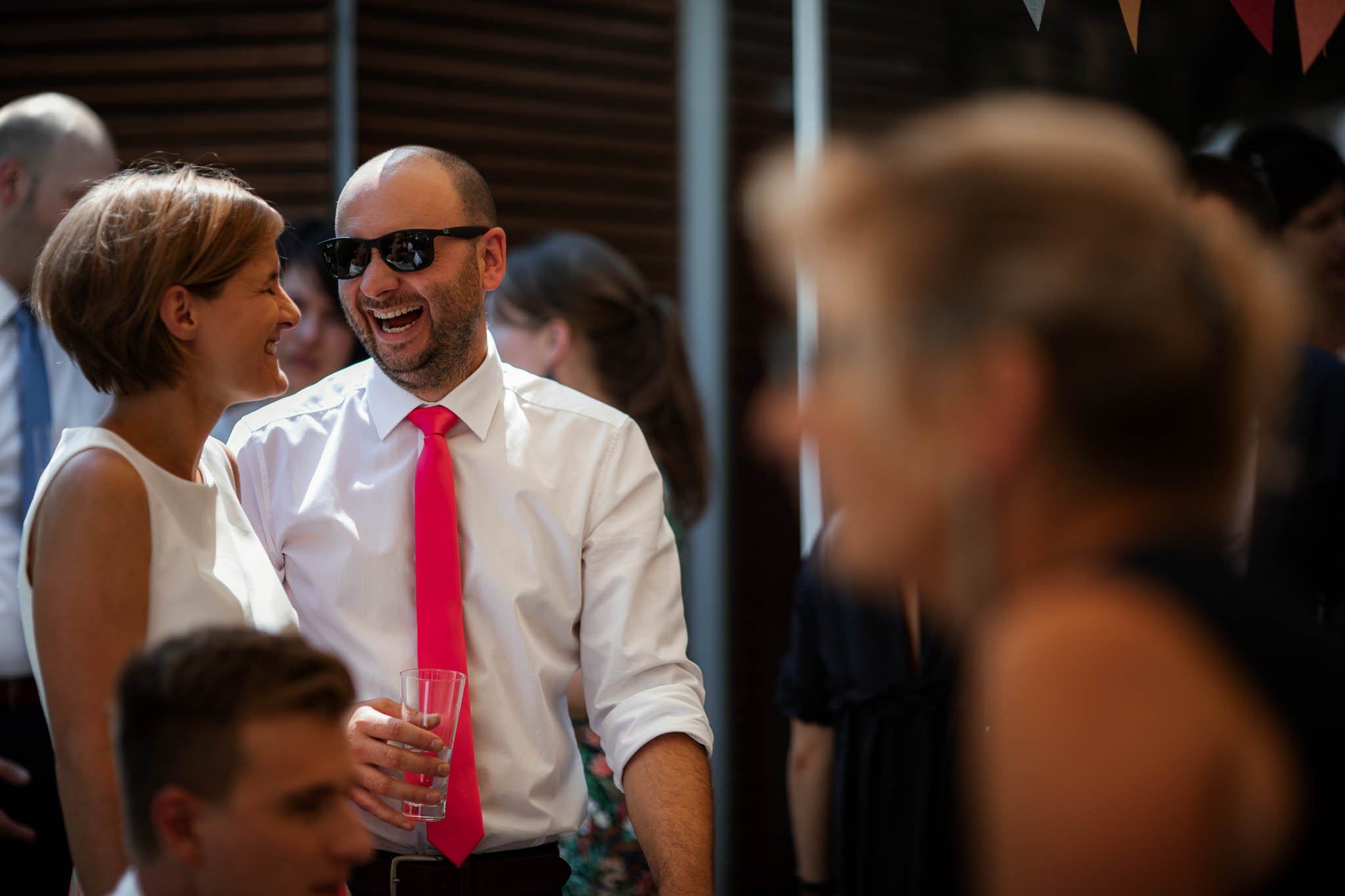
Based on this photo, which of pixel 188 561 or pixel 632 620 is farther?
pixel 632 620

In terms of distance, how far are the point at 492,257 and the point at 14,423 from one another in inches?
48.3

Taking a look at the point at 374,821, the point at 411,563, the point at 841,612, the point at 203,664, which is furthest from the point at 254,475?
the point at 841,612

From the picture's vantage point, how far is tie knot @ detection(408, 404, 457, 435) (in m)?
2.19

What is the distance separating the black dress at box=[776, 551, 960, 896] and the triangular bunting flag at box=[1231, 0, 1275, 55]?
1.39 metres

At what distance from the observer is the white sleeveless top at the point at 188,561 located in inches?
61.4

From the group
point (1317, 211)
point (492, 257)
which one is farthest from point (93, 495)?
point (1317, 211)

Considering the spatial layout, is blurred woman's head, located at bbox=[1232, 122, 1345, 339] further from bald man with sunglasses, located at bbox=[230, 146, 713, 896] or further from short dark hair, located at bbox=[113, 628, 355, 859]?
short dark hair, located at bbox=[113, 628, 355, 859]

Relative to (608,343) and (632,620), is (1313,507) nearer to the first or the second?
(632,620)

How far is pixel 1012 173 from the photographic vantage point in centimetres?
90

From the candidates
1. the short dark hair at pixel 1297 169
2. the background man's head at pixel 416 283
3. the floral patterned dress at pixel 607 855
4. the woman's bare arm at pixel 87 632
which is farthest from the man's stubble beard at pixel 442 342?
the short dark hair at pixel 1297 169

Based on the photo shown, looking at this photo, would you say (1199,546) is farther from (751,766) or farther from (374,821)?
(751,766)

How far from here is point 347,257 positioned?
220 cm

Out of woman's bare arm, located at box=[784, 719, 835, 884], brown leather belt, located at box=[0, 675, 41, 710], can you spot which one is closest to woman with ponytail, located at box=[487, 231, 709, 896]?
woman's bare arm, located at box=[784, 719, 835, 884]

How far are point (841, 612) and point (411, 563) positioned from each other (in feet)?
3.73
